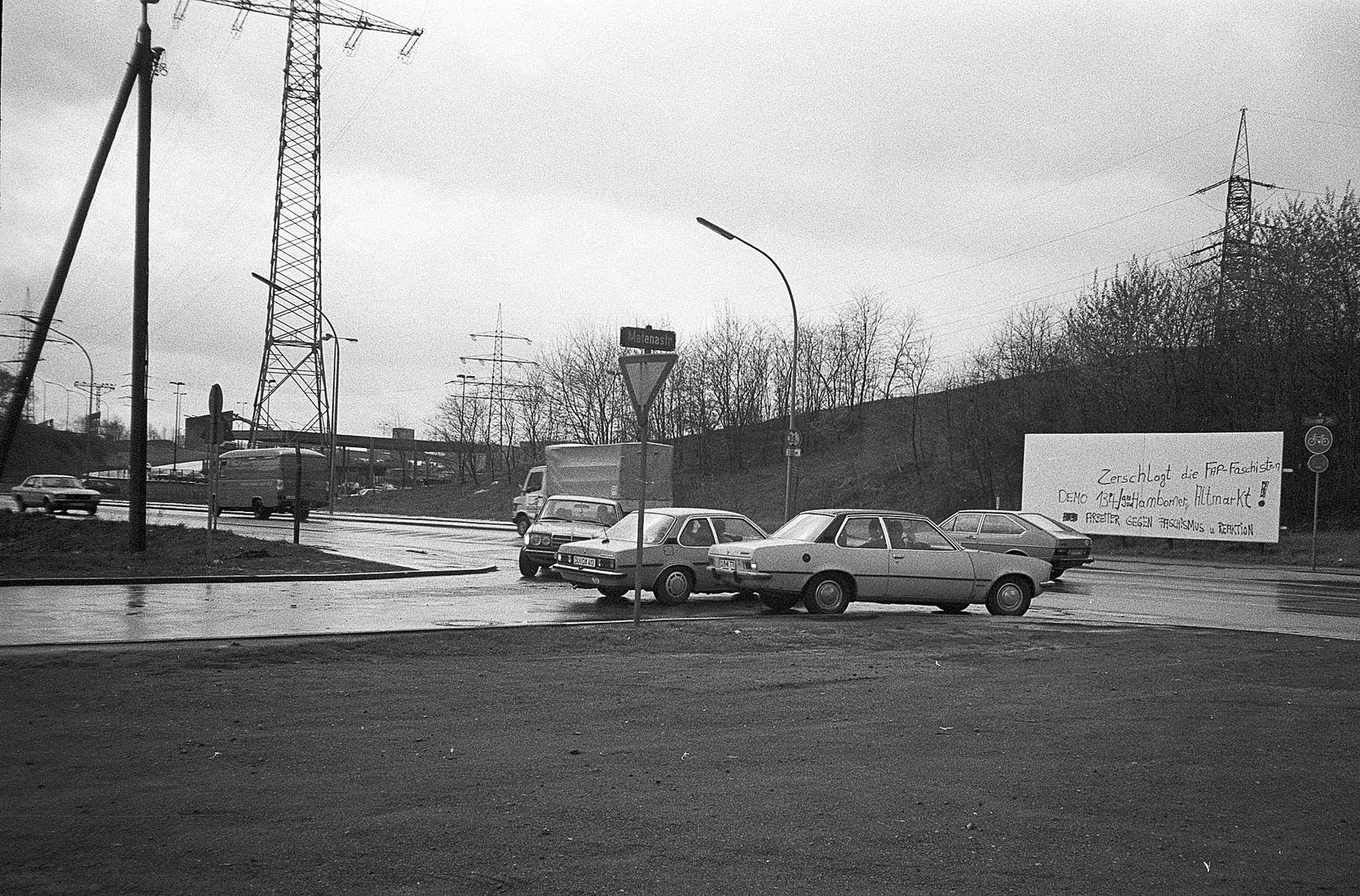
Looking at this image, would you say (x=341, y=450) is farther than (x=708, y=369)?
Yes

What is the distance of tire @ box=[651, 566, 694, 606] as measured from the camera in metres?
16.4

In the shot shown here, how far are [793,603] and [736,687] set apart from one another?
6.58 meters

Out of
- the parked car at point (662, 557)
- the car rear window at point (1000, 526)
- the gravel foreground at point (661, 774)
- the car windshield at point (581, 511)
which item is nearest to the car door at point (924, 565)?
the parked car at point (662, 557)

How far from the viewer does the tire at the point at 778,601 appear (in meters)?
15.2

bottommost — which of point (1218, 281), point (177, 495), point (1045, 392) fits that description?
point (177, 495)

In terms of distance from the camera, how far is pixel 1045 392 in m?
43.9

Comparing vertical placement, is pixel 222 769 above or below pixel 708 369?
below

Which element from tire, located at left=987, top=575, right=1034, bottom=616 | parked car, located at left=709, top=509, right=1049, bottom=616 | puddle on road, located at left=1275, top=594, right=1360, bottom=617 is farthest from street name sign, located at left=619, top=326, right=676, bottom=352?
puddle on road, located at left=1275, top=594, right=1360, bottom=617

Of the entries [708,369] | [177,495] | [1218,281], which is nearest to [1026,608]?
[1218,281]

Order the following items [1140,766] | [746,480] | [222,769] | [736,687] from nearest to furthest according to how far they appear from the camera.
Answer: [222,769] < [1140,766] < [736,687] < [746,480]

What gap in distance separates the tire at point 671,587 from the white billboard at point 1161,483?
68.6 feet

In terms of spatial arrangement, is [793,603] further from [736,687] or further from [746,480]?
[746,480]

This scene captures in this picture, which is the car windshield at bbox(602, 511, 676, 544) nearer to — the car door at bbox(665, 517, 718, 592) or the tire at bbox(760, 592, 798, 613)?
the car door at bbox(665, 517, 718, 592)

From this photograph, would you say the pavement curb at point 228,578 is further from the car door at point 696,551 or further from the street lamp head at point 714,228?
the street lamp head at point 714,228
